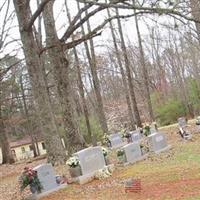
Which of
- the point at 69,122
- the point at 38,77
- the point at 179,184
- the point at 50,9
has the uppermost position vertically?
the point at 50,9

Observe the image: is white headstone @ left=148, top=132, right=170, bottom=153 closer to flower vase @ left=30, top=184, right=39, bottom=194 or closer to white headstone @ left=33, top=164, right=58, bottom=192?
white headstone @ left=33, top=164, right=58, bottom=192

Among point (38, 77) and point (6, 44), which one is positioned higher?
point (6, 44)

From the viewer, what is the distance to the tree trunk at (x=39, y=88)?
16.0 metres

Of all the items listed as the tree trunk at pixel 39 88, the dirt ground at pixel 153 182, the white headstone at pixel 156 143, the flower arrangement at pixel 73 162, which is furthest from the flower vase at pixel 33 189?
the white headstone at pixel 156 143

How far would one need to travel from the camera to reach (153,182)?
403 inches

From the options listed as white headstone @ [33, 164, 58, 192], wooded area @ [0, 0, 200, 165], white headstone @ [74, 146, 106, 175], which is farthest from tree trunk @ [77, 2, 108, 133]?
white headstone @ [33, 164, 58, 192]

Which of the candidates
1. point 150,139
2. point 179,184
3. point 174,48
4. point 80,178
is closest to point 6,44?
point 150,139

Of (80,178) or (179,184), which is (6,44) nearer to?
(80,178)

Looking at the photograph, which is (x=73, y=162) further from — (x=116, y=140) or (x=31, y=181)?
(x=116, y=140)

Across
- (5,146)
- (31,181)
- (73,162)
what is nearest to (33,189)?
(31,181)

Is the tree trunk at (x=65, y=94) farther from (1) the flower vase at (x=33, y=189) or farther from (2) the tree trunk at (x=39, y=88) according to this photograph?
(1) the flower vase at (x=33, y=189)

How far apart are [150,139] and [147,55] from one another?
4006cm

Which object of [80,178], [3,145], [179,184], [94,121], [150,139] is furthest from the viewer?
[94,121]

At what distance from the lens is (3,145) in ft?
108
